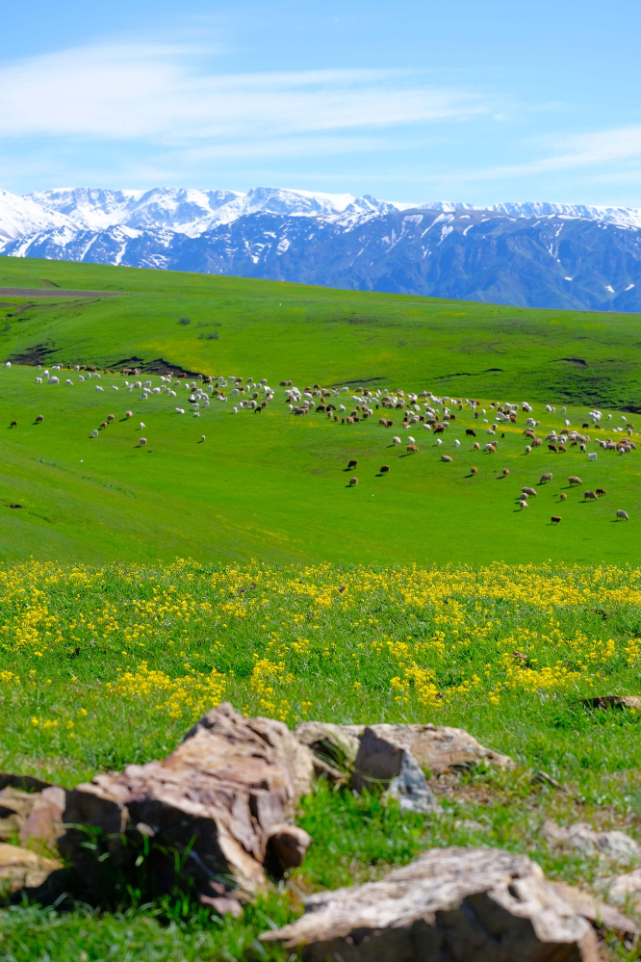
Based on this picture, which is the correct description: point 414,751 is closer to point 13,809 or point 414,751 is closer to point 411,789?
point 411,789

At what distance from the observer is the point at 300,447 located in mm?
82250

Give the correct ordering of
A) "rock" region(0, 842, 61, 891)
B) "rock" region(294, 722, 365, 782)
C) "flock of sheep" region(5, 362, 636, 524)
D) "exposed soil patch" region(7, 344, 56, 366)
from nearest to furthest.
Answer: "rock" region(0, 842, 61, 891) → "rock" region(294, 722, 365, 782) → "flock of sheep" region(5, 362, 636, 524) → "exposed soil patch" region(7, 344, 56, 366)

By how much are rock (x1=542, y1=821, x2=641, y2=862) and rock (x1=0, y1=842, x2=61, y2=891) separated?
15.7 feet

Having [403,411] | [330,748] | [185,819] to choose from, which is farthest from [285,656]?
[403,411]

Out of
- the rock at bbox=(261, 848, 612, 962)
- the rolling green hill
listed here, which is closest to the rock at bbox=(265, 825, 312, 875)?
the rock at bbox=(261, 848, 612, 962)

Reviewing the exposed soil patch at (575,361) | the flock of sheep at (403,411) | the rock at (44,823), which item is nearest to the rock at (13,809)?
the rock at (44,823)

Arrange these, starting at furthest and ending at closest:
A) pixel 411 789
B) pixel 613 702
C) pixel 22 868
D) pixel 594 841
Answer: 1. pixel 613 702
2. pixel 411 789
3. pixel 594 841
4. pixel 22 868

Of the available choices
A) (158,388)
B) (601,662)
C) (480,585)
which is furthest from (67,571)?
(158,388)

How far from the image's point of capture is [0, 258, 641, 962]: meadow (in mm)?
8109

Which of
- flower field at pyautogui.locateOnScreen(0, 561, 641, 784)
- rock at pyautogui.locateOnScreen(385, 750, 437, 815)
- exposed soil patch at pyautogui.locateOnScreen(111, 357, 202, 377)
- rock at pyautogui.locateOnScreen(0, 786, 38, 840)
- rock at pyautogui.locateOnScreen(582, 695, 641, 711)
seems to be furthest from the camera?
exposed soil patch at pyautogui.locateOnScreen(111, 357, 202, 377)

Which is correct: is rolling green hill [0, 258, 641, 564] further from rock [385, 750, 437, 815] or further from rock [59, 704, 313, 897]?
rock [59, 704, 313, 897]

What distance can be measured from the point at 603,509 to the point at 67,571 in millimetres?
47780

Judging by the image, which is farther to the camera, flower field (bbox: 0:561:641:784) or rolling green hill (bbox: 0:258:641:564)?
rolling green hill (bbox: 0:258:641:564)

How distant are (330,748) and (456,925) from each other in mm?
3607
